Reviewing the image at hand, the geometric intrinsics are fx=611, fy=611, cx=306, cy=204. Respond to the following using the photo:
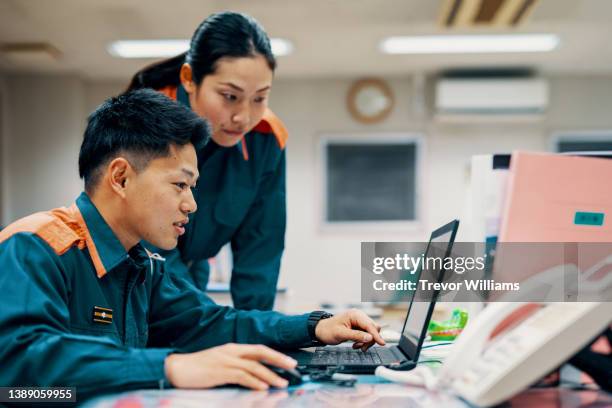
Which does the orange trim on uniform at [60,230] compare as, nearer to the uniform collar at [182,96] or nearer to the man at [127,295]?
the man at [127,295]

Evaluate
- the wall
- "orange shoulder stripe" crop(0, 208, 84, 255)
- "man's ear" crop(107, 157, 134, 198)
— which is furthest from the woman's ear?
the wall

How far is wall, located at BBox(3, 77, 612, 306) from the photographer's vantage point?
525 centimetres

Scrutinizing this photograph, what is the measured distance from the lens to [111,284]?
3.59 ft

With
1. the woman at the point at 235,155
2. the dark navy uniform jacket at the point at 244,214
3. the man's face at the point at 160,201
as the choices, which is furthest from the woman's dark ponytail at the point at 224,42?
the man's face at the point at 160,201

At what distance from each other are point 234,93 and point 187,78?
165 mm

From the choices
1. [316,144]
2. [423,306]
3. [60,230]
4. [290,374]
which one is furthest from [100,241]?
[316,144]

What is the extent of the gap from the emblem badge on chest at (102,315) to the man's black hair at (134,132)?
0.76 ft

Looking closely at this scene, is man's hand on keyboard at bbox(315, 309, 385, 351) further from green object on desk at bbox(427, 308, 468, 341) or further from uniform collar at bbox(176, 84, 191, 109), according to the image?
uniform collar at bbox(176, 84, 191, 109)

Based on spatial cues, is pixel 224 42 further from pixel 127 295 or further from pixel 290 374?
pixel 290 374

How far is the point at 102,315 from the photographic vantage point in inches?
41.2

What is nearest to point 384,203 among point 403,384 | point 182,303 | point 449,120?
point 449,120

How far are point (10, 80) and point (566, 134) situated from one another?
15.9 feet

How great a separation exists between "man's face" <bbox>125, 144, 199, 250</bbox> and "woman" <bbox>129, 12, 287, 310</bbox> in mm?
445

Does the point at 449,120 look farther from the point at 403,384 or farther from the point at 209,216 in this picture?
the point at 403,384
